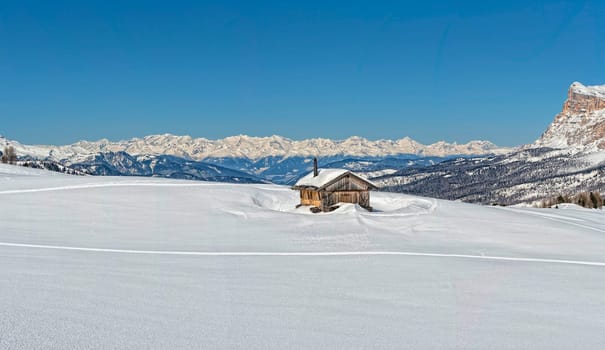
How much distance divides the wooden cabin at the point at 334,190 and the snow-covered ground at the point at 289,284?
34.3ft

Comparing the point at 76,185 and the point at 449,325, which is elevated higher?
the point at 76,185

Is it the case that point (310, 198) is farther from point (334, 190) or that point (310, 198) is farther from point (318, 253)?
point (318, 253)

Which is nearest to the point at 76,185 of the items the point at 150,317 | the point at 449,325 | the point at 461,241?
the point at 461,241

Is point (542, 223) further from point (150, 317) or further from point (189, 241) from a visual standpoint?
point (150, 317)

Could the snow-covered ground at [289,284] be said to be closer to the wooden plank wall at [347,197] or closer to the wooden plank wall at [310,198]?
the wooden plank wall at [310,198]

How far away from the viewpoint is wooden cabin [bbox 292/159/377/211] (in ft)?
103

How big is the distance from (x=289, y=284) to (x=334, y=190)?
22.9m

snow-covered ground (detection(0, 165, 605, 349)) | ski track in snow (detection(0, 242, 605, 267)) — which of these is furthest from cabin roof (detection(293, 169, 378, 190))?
ski track in snow (detection(0, 242, 605, 267))

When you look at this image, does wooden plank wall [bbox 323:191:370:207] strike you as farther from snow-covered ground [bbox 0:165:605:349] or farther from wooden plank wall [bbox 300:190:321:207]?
snow-covered ground [bbox 0:165:605:349]

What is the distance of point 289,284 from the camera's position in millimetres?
9156

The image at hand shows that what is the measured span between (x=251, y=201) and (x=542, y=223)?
16624 millimetres

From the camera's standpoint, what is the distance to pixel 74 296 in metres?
7.14

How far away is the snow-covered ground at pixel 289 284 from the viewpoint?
600 cm

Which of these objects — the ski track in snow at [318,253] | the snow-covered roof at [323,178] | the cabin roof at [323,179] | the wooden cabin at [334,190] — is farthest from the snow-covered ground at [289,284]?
the snow-covered roof at [323,178]
